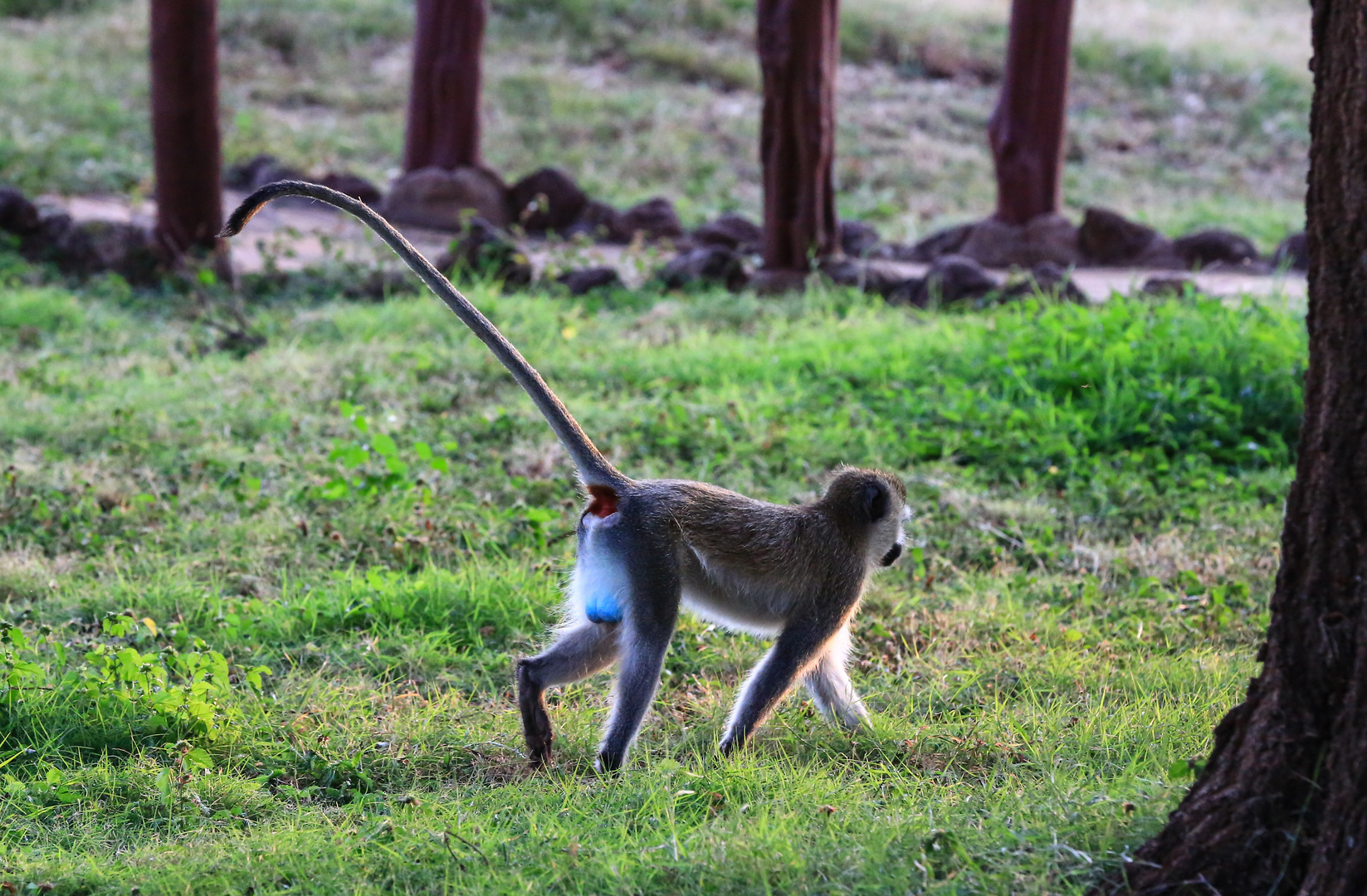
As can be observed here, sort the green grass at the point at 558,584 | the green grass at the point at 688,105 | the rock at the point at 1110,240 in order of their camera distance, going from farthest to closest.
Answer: the green grass at the point at 688,105, the rock at the point at 1110,240, the green grass at the point at 558,584

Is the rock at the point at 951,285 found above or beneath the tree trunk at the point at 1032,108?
beneath

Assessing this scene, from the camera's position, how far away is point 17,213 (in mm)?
10156

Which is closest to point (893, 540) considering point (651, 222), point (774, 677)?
point (774, 677)

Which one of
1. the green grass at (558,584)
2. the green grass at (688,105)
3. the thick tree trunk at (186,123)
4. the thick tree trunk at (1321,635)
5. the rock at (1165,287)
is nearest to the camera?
the thick tree trunk at (1321,635)

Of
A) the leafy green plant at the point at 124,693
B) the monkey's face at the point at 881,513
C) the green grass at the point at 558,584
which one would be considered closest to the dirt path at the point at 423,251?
the green grass at the point at 558,584

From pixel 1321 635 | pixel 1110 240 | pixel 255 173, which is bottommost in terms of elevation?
pixel 1321 635

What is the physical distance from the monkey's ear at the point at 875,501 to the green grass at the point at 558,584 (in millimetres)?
627

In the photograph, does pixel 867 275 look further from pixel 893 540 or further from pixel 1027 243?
pixel 893 540

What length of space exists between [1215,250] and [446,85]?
22.2 feet

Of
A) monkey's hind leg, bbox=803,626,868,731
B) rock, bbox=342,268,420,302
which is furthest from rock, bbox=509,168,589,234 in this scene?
monkey's hind leg, bbox=803,626,868,731

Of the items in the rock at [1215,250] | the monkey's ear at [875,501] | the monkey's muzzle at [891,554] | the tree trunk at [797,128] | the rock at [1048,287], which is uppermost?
the tree trunk at [797,128]

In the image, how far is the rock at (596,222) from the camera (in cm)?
1213

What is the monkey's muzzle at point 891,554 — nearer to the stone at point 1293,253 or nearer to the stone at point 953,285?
the stone at point 953,285

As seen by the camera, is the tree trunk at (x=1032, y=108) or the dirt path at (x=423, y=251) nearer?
the dirt path at (x=423, y=251)
